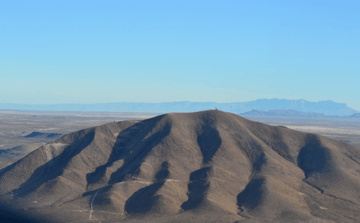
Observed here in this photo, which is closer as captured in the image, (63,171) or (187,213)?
(187,213)

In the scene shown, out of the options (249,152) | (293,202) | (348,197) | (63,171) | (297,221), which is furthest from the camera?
(249,152)

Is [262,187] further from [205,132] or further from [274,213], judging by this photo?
[205,132]

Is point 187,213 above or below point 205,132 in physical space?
below

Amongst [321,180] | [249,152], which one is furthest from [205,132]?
[321,180]

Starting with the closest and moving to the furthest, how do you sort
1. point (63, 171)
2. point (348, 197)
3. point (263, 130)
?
point (348, 197) < point (63, 171) < point (263, 130)

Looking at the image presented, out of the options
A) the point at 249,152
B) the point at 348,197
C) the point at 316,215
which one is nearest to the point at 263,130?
the point at 249,152

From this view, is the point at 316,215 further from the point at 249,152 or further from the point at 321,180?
the point at 249,152

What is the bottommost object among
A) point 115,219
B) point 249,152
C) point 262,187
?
point 115,219
